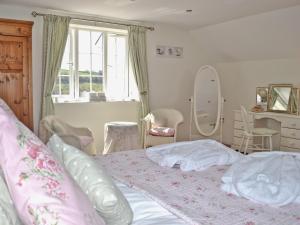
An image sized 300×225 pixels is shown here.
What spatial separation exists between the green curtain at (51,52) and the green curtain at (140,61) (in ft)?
3.44

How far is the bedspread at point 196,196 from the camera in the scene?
56.2 inches

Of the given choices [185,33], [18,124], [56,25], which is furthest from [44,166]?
[185,33]

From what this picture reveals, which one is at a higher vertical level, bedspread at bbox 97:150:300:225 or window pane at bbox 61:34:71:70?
window pane at bbox 61:34:71:70

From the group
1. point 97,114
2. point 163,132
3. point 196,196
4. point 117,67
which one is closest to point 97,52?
point 117,67

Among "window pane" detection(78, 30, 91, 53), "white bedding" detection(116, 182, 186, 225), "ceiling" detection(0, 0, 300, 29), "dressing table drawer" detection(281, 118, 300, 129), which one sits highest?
"ceiling" detection(0, 0, 300, 29)

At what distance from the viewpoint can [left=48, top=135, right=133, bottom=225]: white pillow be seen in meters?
1.24

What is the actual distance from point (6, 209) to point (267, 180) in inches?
51.7

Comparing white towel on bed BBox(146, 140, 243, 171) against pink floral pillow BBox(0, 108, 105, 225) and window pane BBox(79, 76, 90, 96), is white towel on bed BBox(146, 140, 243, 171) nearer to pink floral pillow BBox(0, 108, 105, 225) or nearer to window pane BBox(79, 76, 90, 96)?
pink floral pillow BBox(0, 108, 105, 225)

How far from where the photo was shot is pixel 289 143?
15.0 feet

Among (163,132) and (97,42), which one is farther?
(97,42)

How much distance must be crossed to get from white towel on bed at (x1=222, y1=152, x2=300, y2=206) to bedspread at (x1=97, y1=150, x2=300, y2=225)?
0.04m

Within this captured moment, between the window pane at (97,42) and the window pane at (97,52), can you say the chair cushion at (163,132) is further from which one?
the window pane at (97,42)

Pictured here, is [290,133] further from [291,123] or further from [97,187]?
[97,187]

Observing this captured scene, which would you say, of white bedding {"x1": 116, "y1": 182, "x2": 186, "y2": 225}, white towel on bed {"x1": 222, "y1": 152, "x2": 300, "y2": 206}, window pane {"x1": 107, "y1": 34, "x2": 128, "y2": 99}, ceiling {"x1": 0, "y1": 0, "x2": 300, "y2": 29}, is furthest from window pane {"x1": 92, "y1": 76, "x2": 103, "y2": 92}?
white bedding {"x1": 116, "y1": 182, "x2": 186, "y2": 225}
